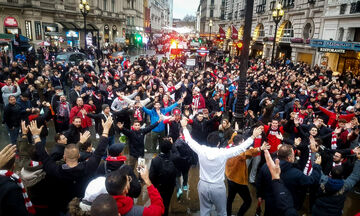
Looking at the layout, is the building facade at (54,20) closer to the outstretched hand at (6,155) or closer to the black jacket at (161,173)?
the black jacket at (161,173)

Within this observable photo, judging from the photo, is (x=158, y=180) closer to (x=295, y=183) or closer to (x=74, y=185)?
(x=74, y=185)

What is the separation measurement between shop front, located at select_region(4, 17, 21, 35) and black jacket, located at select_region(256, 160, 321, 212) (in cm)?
3151

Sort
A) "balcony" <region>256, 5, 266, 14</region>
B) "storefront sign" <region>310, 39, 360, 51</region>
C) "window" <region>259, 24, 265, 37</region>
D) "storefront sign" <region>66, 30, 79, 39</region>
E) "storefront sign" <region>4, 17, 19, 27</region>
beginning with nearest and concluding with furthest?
"storefront sign" <region>310, 39, 360, 51</region>
"storefront sign" <region>4, 17, 19, 27</region>
"storefront sign" <region>66, 30, 79, 39</region>
"balcony" <region>256, 5, 266, 14</region>
"window" <region>259, 24, 265, 37</region>

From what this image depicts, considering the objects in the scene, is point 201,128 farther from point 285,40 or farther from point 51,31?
point 51,31

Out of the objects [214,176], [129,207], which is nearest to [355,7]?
[214,176]

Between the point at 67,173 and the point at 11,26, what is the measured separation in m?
31.5

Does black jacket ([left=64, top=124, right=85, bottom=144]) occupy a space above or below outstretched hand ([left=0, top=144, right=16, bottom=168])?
below

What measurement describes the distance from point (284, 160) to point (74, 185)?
3.26 m

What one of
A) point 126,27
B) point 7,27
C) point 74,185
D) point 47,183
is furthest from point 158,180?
point 126,27

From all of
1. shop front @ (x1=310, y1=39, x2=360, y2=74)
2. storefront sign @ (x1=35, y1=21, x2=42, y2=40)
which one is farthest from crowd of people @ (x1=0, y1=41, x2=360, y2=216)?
storefront sign @ (x1=35, y1=21, x2=42, y2=40)

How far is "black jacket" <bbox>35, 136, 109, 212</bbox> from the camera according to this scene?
3277 mm

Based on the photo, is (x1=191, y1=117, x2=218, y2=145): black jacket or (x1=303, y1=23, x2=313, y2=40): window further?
(x1=303, y1=23, x2=313, y2=40): window

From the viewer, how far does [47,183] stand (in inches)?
131

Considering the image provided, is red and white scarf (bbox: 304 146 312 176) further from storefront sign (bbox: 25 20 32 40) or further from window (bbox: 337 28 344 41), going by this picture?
storefront sign (bbox: 25 20 32 40)
